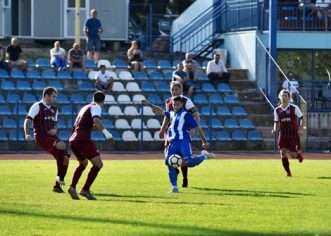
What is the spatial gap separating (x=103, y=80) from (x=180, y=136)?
1832 centimetres

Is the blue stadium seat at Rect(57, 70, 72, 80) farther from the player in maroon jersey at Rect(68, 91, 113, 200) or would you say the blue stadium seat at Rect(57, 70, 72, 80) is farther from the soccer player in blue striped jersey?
the player in maroon jersey at Rect(68, 91, 113, 200)

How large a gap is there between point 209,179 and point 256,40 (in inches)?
730

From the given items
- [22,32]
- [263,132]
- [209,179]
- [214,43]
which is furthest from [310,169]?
[22,32]

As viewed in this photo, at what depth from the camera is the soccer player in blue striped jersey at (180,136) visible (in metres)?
19.7

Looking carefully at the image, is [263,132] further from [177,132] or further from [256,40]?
[177,132]

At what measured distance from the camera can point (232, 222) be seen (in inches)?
568

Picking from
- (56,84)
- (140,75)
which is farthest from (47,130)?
(140,75)

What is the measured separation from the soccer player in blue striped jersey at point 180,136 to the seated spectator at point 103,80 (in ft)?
58.3

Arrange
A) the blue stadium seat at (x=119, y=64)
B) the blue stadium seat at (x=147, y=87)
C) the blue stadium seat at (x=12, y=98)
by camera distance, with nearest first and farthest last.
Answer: the blue stadium seat at (x=12, y=98) < the blue stadium seat at (x=147, y=87) < the blue stadium seat at (x=119, y=64)

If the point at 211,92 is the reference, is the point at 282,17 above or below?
above

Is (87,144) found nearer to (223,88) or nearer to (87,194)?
(87,194)

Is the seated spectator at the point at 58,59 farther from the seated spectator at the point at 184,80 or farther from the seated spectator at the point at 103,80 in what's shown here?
the seated spectator at the point at 184,80

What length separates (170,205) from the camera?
16.9 m

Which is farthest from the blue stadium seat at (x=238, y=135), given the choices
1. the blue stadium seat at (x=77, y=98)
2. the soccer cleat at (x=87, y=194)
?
the soccer cleat at (x=87, y=194)
